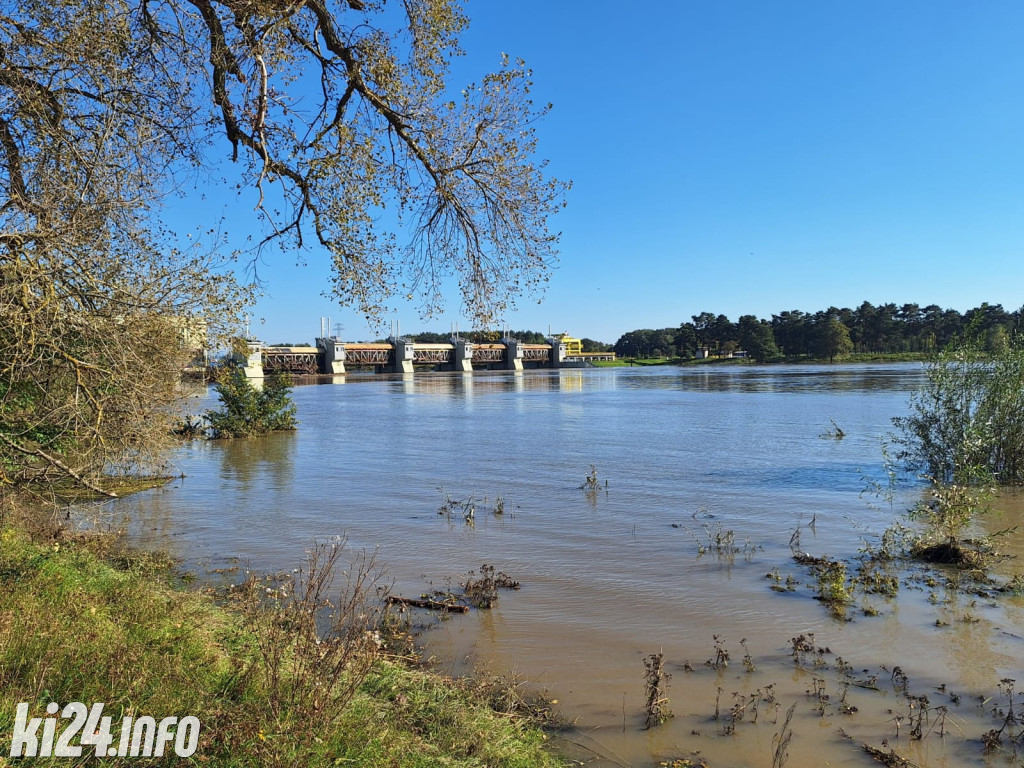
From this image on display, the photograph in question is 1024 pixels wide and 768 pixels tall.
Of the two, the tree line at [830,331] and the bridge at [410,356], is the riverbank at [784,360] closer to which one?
the tree line at [830,331]

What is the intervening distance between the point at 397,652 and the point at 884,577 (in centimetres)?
668

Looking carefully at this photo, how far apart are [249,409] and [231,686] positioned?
24964mm

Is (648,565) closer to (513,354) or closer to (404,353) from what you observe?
(404,353)

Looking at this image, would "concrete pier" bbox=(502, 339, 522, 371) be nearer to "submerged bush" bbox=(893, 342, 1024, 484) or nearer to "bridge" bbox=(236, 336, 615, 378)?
"bridge" bbox=(236, 336, 615, 378)

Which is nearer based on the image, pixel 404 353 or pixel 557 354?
pixel 404 353

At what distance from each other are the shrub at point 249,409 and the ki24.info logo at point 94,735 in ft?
75.8

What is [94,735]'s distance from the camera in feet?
10.7

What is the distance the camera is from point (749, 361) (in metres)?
144

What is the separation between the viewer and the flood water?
5422mm

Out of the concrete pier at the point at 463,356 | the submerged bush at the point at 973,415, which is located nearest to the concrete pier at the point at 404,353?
the concrete pier at the point at 463,356

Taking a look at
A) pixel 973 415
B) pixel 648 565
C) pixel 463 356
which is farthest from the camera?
pixel 463 356

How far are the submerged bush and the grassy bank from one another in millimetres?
13037

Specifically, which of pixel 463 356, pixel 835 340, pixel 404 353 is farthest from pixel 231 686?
pixel 835 340

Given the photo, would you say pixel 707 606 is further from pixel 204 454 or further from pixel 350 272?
pixel 204 454
